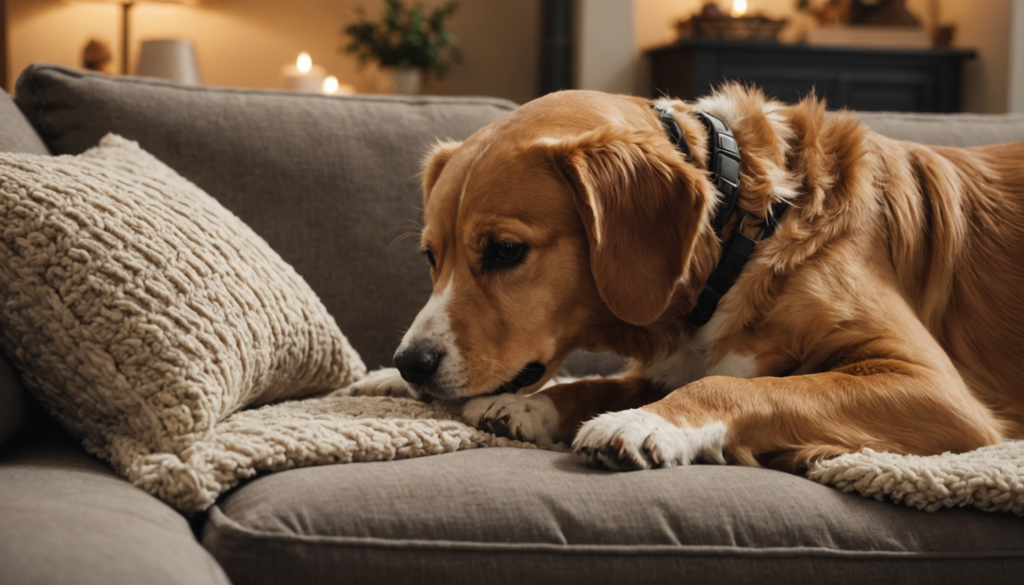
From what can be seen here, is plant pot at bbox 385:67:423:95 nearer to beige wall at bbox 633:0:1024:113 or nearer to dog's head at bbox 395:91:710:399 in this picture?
beige wall at bbox 633:0:1024:113

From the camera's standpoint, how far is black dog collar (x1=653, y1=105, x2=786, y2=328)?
1.42 meters

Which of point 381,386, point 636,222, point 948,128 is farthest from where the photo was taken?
point 948,128

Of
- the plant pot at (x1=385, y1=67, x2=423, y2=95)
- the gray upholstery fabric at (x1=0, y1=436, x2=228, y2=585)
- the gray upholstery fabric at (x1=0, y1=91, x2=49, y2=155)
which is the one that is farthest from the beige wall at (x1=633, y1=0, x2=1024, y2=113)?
the gray upholstery fabric at (x1=0, y1=436, x2=228, y2=585)

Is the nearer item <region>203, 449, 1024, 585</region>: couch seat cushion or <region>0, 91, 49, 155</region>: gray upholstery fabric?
<region>203, 449, 1024, 585</region>: couch seat cushion

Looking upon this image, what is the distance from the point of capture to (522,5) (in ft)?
20.1

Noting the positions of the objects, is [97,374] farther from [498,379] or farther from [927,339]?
[927,339]

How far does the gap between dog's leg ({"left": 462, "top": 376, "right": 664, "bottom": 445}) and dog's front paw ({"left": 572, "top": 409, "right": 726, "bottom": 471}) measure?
0.16 m

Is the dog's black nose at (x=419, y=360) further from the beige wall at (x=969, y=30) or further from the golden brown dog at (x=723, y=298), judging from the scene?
the beige wall at (x=969, y=30)

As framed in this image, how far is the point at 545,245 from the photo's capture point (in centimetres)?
139

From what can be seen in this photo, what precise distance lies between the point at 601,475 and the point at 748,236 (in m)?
0.55

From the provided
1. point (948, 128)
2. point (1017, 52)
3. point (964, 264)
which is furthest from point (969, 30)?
point (964, 264)

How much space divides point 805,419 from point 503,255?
529 mm

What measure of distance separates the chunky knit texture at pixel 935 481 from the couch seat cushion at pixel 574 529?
0.02 m

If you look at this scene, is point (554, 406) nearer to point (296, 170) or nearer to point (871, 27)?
point (296, 170)
